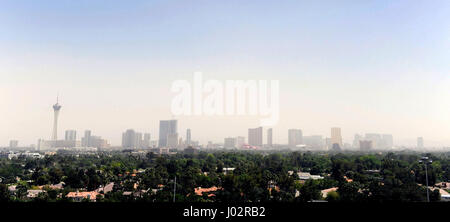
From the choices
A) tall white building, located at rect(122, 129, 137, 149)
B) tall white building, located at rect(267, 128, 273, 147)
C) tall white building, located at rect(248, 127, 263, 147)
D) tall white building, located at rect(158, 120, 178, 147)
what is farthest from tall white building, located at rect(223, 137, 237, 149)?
tall white building, located at rect(122, 129, 137, 149)

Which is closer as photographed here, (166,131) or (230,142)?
(166,131)

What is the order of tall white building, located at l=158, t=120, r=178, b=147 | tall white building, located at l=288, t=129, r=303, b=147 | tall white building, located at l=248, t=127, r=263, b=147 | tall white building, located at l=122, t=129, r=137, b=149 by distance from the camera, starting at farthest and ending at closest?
1. tall white building, located at l=122, t=129, r=137, b=149
2. tall white building, located at l=288, t=129, r=303, b=147
3. tall white building, located at l=248, t=127, r=263, b=147
4. tall white building, located at l=158, t=120, r=178, b=147

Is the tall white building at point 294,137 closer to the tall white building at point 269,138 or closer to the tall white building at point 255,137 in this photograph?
the tall white building at point 269,138

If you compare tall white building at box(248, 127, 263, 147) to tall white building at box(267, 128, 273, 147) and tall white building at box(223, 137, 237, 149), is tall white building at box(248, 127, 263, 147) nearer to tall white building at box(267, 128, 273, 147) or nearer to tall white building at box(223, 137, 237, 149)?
tall white building at box(267, 128, 273, 147)

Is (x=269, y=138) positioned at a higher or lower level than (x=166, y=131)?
lower

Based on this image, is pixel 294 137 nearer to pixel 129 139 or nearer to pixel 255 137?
pixel 255 137

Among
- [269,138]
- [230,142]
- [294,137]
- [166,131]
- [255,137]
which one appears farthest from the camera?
[230,142]

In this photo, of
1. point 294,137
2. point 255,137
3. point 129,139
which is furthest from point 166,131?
point 294,137

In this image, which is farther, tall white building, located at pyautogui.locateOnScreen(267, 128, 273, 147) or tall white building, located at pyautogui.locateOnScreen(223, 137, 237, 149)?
tall white building, located at pyautogui.locateOnScreen(223, 137, 237, 149)

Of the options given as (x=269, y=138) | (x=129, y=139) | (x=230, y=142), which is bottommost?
(x=230, y=142)

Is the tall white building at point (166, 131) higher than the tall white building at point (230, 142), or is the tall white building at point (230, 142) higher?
the tall white building at point (166, 131)

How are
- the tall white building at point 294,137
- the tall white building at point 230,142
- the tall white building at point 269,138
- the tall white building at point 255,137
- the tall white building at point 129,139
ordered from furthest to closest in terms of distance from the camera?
the tall white building at point 230,142 < the tall white building at point 129,139 < the tall white building at point 294,137 < the tall white building at point 269,138 < the tall white building at point 255,137

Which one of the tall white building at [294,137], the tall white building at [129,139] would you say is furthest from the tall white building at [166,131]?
the tall white building at [294,137]
